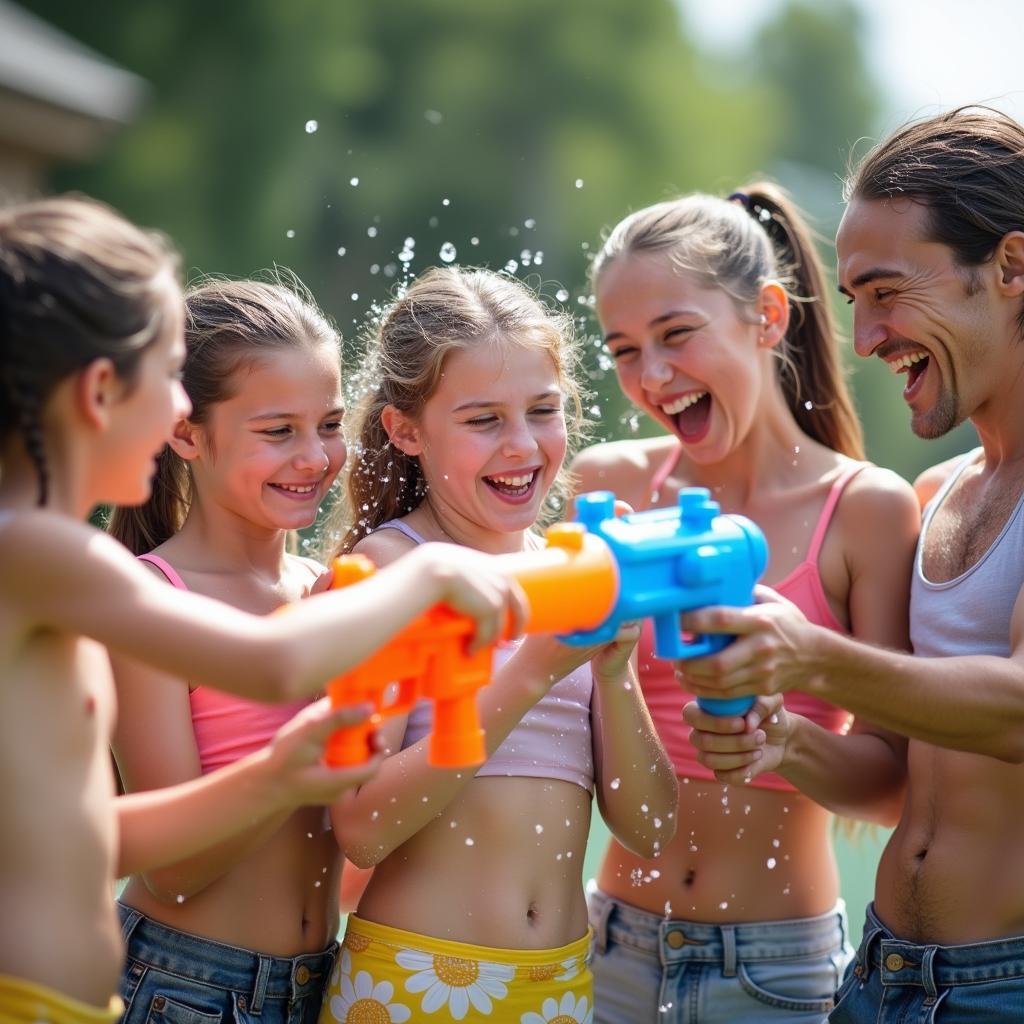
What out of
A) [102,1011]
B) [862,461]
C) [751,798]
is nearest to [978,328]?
[862,461]

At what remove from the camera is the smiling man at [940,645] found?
331 cm

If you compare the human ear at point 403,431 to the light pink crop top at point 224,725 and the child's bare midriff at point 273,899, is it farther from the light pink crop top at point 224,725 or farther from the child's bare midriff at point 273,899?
the child's bare midriff at point 273,899

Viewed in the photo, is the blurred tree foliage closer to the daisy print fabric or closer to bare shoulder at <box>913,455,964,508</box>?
bare shoulder at <box>913,455,964,508</box>

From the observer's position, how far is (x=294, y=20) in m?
34.2

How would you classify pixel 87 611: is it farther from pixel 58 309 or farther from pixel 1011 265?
pixel 1011 265

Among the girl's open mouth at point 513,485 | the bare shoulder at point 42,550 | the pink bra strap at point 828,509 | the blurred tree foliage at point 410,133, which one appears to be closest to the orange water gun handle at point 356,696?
the bare shoulder at point 42,550

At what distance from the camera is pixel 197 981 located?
3254 millimetres

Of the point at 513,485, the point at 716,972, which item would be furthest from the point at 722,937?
the point at 513,485

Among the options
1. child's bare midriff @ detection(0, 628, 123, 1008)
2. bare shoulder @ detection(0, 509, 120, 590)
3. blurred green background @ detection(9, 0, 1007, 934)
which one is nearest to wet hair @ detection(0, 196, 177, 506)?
bare shoulder @ detection(0, 509, 120, 590)

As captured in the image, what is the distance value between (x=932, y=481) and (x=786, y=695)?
779 millimetres

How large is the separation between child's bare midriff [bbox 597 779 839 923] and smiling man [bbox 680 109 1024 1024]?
0.26 metres

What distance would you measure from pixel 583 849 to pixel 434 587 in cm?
138

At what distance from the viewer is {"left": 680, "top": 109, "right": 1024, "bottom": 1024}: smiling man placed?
10.9ft

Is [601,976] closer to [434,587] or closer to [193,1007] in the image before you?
[193,1007]
